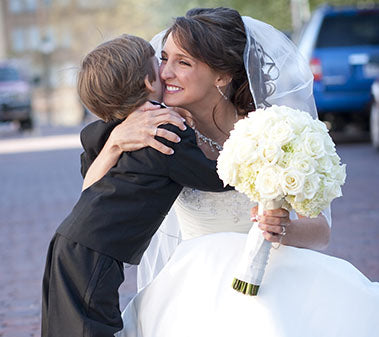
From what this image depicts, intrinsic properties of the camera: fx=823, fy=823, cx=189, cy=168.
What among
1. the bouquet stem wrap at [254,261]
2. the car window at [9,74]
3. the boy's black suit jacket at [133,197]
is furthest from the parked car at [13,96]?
the bouquet stem wrap at [254,261]

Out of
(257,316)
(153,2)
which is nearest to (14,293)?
(257,316)

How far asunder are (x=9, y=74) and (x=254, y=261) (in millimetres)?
24368

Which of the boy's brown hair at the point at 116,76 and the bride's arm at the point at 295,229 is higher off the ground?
the boy's brown hair at the point at 116,76

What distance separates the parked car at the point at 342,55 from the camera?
1291 cm

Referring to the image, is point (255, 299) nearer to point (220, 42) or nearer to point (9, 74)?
point (220, 42)

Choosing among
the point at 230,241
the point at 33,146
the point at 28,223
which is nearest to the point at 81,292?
the point at 230,241

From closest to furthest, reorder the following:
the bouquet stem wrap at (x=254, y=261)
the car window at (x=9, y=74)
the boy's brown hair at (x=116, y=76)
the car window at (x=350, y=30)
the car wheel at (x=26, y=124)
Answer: the bouquet stem wrap at (x=254, y=261) < the boy's brown hair at (x=116, y=76) < the car window at (x=350, y=30) < the car window at (x=9, y=74) < the car wheel at (x=26, y=124)

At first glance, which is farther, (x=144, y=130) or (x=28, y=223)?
(x=28, y=223)

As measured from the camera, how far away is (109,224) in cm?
278

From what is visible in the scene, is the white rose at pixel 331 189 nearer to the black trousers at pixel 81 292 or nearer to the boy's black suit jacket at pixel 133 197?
the boy's black suit jacket at pixel 133 197

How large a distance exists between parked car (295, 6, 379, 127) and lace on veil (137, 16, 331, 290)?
9.22 metres

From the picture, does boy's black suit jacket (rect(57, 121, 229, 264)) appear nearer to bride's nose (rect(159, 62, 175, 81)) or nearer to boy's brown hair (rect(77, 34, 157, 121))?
boy's brown hair (rect(77, 34, 157, 121))

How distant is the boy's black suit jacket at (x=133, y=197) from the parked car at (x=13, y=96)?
22705 mm

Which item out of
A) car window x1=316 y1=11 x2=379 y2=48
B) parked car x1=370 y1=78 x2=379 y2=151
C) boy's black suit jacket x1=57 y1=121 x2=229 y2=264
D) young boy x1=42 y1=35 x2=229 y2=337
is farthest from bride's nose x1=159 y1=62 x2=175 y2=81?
car window x1=316 y1=11 x2=379 y2=48
